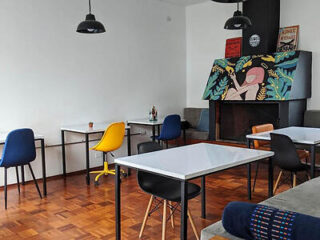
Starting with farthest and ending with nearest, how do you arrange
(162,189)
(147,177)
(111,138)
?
1. (111,138)
2. (147,177)
3. (162,189)

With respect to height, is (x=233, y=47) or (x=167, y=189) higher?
(x=233, y=47)

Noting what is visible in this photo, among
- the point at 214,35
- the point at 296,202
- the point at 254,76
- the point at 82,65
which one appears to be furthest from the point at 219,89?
the point at 296,202

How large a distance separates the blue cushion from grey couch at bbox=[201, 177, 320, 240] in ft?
14.2

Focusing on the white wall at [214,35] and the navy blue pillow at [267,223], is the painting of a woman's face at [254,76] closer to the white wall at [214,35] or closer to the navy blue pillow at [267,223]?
the white wall at [214,35]

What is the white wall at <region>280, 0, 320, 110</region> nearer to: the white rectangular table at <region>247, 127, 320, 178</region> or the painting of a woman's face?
the painting of a woman's face

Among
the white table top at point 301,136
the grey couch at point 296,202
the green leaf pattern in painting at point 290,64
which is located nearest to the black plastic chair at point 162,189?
the grey couch at point 296,202

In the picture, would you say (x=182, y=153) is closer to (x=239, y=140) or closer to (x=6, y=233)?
(x=6, y=233)

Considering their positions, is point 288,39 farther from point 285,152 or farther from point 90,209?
point 90,209

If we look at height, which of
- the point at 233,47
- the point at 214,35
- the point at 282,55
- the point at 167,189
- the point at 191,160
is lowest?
the point at 167,189

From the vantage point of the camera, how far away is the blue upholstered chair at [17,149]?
409 cm

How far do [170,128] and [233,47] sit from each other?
2071mm

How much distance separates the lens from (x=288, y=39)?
582cm

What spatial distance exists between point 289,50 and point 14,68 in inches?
173

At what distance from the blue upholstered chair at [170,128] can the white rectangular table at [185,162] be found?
2.50 metres
